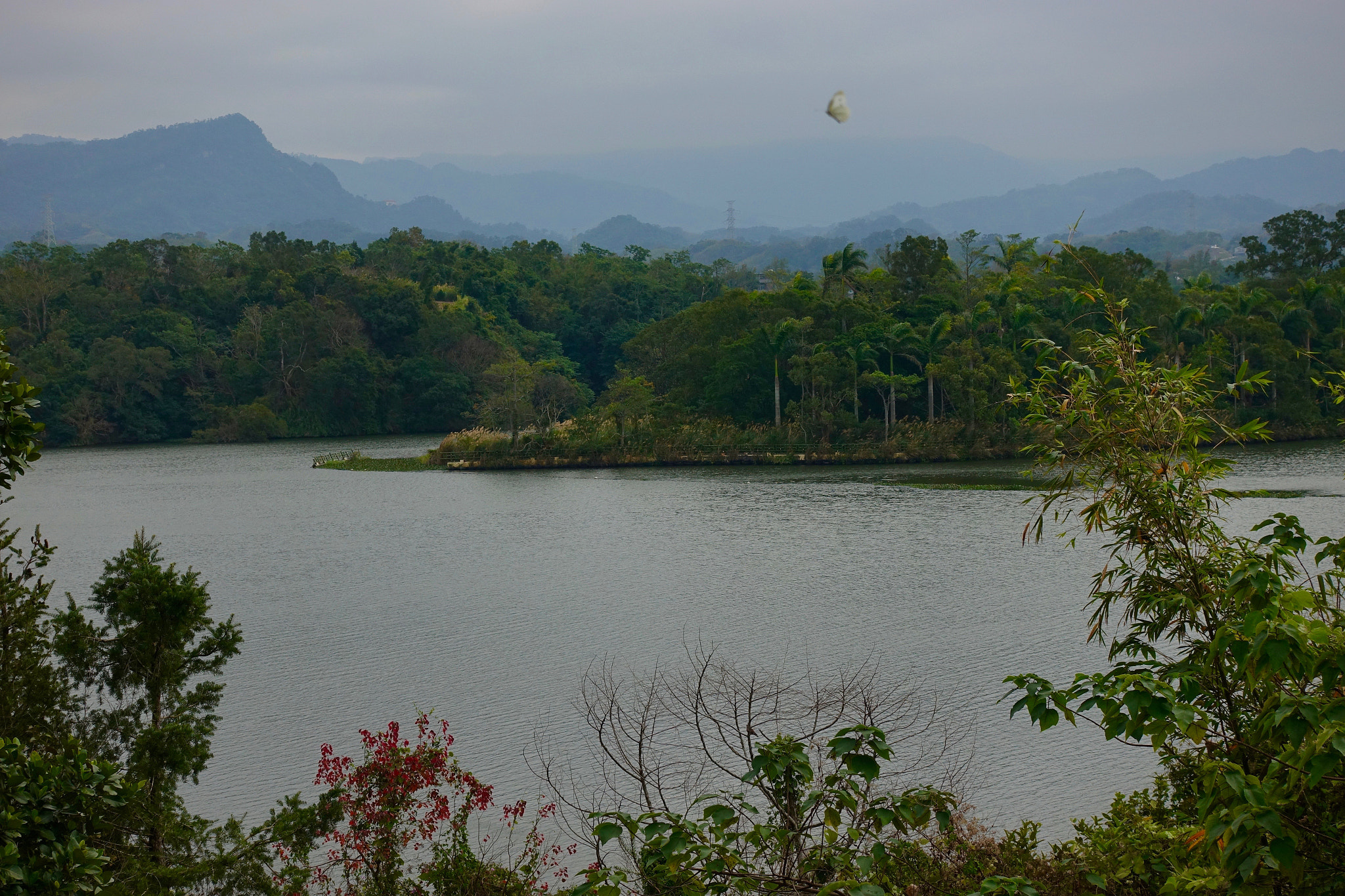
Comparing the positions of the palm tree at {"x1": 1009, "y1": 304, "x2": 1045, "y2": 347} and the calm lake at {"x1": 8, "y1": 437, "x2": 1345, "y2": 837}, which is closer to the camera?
the calm lake at {"x1": 8, "y1": 437, "x2": 1345, "y2": 837}

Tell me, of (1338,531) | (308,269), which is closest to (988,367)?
(1338,531)

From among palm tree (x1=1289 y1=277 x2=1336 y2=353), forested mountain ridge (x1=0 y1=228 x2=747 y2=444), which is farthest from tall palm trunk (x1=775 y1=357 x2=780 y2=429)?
palm tree (x1=1289 y1=277 x2=1336 y2=353)

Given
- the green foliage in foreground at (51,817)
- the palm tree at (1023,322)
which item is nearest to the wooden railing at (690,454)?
the palm tree at (1023,322)

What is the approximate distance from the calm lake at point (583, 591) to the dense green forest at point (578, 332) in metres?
5.47

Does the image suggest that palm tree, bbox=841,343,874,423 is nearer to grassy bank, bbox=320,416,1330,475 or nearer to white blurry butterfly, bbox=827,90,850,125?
grassy bank, bbox=320,416,1330,475

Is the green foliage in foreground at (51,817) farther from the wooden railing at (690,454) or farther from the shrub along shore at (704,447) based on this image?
the wooden railing at (690,454)

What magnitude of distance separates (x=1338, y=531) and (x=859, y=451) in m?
16.4

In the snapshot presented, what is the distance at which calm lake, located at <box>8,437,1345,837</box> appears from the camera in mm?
8953

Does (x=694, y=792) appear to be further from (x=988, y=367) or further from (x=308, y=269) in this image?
(x=308, y=269)

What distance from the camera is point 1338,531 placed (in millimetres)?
16906

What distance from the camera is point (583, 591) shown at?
1502cm

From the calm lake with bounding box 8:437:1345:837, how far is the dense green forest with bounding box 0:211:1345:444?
547cm

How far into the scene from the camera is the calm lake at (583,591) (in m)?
8.95

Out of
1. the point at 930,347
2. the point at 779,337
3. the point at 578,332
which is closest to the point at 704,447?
the point at 779,337
